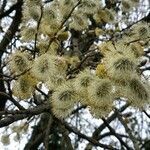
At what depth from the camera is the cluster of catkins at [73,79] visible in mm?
2686

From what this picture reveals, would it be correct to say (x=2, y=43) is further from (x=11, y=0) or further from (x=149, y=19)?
(x=149, y=19)

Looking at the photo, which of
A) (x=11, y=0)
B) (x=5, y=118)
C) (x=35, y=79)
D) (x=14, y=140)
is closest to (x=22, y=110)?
(x=35, y=79)

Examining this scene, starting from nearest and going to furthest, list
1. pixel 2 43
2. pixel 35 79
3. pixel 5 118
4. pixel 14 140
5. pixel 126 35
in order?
1. pixel 35 79
2. pixel 5 118
3. pixel 126 35
4. pixel 2 43
5. pixel 14 140

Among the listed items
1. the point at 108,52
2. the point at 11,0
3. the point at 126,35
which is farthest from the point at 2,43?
the point at 108,52

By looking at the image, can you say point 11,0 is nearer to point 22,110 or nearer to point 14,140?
point 14,140

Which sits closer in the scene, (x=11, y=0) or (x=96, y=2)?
(x=96, y=2)

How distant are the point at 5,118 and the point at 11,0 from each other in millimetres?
2988

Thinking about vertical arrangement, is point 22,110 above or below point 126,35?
below

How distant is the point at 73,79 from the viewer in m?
2.97

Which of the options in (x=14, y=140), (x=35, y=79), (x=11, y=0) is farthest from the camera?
(x=14, y=140)

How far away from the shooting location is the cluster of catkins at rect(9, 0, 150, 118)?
8.81ft

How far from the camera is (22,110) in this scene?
3.21 meters

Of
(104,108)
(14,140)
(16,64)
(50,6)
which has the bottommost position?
(104,108)

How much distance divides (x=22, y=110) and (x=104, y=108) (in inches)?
24.6
